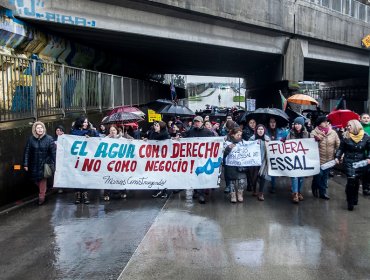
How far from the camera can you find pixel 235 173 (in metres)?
8.27

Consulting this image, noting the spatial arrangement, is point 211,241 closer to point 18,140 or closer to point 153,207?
point 153,207

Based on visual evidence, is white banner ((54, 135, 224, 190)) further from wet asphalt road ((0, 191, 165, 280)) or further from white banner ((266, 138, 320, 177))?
white banner ((266, 138, 320, 177))

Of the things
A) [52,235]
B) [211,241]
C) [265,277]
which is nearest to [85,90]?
[52,235]

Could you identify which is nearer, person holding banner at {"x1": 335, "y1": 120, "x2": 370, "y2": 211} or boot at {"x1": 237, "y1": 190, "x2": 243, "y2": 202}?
person holding banner at {"x1": 335, "y1": 120, "x2": 370, "y2": 211}

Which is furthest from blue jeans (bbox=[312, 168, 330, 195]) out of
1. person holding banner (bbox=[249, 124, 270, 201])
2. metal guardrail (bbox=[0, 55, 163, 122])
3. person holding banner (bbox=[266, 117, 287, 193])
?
metal guardrail (bbox=[0, 55, 163, 122])

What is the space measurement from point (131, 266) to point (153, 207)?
304cm

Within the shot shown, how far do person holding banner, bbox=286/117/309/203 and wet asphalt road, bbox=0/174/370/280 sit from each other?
0.66 feet

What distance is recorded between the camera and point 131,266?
16.0 feet

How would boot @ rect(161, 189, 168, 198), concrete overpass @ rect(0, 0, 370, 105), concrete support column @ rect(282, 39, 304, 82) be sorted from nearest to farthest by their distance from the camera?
boot @ rect(161, 189, 168, 198) → concrete overpass @ rect(0, 0, 370, 105) → concrete support column @ rect(282, 39, 304, 82)

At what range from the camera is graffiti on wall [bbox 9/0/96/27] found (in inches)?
531

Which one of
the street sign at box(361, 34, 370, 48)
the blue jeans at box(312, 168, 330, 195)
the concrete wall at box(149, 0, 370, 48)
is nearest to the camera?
the blue jeans at box(312, 168, 330, 195)

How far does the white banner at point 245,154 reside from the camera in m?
8.36

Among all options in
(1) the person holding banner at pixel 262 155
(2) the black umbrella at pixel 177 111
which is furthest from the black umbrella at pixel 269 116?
(2) the black umbrella at pixel 177 111

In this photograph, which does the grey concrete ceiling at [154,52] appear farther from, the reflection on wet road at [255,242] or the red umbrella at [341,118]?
the reflection on wet road at [255,242]
